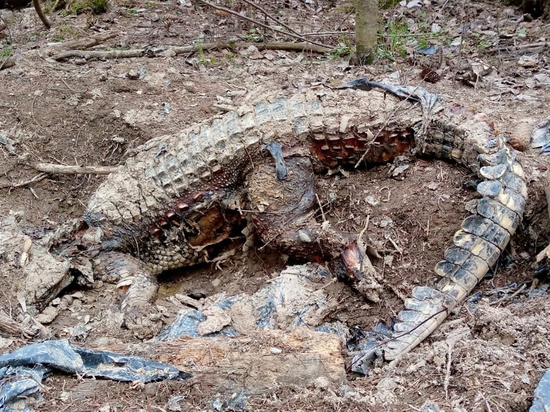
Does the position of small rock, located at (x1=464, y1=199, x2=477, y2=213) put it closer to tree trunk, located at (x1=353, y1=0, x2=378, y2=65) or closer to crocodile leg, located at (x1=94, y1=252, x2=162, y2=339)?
crocodile leg, located at (x1=94, y1=252, x2=162, y2=339)

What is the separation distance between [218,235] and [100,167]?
1210 millimetres

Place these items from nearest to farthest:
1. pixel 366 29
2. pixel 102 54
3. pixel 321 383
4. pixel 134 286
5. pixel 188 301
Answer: pixel 321 383 < pixel 188 301 < pixel 134 286 < pixel 366 29 < pixel 102 54

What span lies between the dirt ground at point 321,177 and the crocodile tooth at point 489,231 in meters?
0.19

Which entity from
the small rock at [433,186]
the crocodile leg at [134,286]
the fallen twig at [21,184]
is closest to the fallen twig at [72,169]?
the fallen twig at [21,184]

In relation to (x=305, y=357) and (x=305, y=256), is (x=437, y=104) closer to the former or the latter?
(x=305, y=256)

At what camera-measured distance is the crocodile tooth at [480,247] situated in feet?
10.6

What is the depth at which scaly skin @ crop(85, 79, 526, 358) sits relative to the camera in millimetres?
3773

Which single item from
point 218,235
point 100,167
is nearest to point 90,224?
point 100,167

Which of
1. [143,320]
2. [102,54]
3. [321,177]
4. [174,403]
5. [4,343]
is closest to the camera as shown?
[174,403]

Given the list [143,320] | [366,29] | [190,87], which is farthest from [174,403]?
[366,29]

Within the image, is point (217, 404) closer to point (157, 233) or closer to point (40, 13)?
point (157, 233)

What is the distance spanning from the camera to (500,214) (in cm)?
328

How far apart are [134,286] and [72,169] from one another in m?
1.41

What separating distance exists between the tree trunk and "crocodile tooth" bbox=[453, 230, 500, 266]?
117 inches
